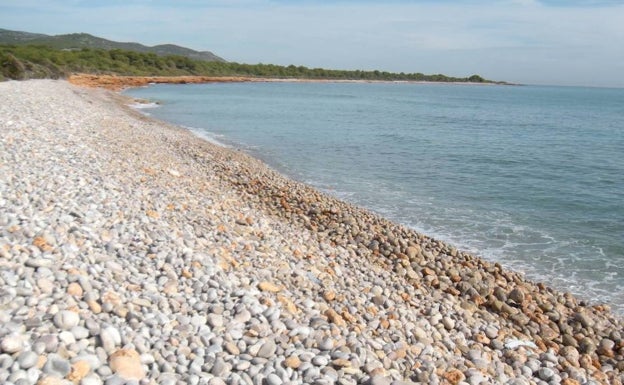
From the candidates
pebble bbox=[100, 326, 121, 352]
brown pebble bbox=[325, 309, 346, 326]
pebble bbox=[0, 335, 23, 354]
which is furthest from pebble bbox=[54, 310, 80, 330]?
brown pebble bbox=[325, 309, 346, 326]

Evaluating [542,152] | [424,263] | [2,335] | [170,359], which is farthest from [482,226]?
[542,152]

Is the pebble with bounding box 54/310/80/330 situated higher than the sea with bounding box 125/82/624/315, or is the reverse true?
the pebble with bounding box 54/310/80/330

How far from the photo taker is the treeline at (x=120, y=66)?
161 feet

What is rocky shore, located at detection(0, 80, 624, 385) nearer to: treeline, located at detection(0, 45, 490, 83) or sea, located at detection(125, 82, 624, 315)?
sea, located at detection(125, 82, 624, 315)

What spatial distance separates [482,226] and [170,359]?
10791mm

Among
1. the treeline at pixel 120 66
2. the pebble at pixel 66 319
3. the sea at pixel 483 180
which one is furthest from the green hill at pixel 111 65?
the pebble at pixel 66 319

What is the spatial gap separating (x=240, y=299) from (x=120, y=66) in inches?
3685

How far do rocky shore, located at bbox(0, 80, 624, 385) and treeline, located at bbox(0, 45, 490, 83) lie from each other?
3768 cm

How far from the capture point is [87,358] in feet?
14.0

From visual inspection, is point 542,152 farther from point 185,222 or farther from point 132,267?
point 132,267

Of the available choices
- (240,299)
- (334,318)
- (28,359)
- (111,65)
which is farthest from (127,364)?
(111,65)

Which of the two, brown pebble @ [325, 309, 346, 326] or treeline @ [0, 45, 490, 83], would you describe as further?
treeline @ [0, 45, 490, 83]

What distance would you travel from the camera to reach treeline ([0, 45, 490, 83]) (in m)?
49.0

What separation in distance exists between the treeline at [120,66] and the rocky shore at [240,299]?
3768 cm
